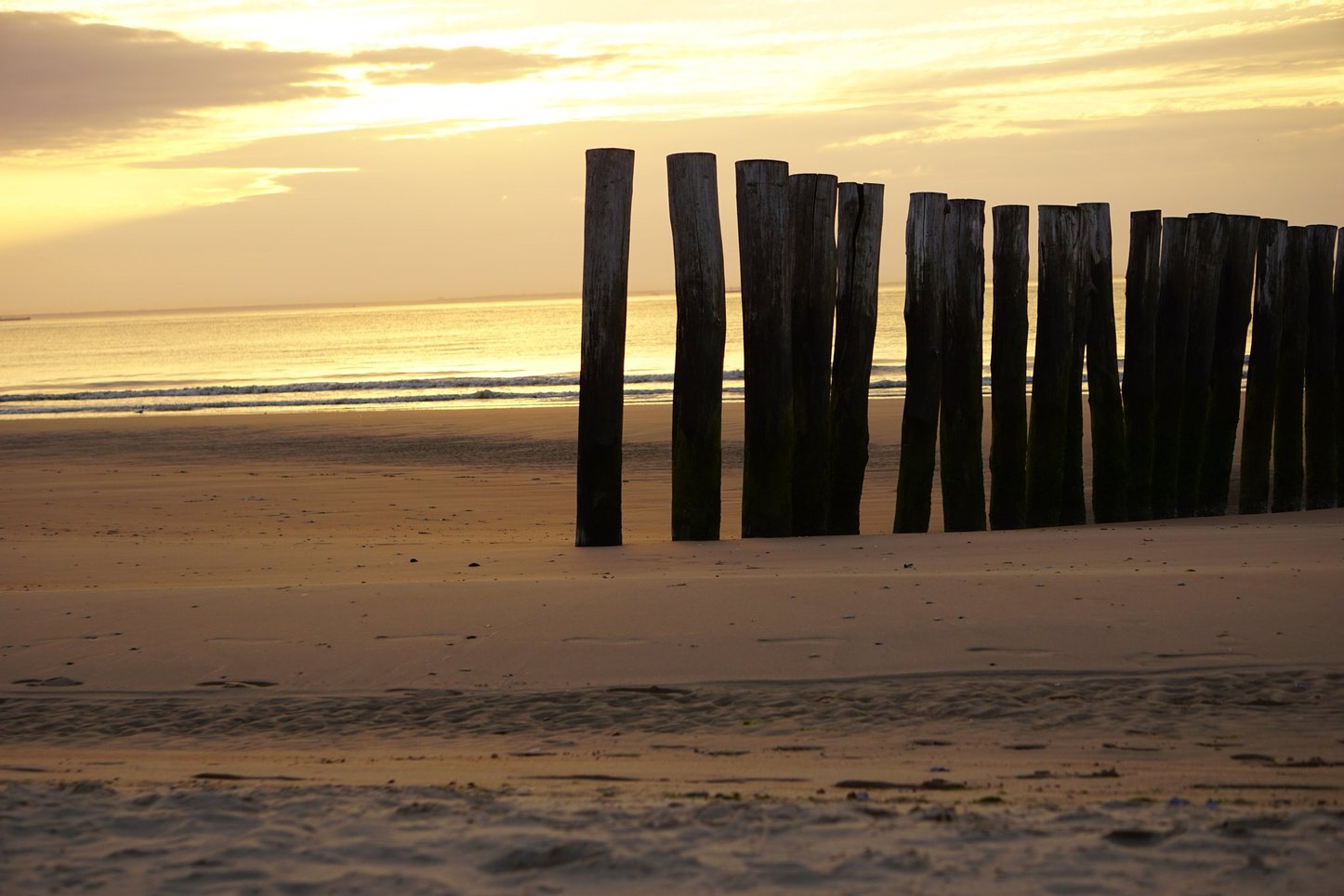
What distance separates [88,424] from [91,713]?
16.4 m

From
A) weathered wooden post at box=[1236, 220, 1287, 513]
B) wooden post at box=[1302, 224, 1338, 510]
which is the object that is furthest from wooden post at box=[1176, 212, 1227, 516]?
wooden post at box=[1302, 224, 1338, 510]

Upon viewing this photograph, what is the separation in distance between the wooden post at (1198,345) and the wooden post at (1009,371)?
1235mm

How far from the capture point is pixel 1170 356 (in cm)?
752

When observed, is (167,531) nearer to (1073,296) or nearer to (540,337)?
(1073,296)

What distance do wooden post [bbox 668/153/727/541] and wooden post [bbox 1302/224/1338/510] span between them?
4486 mm

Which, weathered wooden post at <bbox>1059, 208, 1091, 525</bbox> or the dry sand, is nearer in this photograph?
the dry sand

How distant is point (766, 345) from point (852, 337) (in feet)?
1.76

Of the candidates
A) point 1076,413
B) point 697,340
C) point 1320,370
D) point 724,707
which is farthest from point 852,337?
point 1320,370

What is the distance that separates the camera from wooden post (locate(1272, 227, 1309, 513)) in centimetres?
800

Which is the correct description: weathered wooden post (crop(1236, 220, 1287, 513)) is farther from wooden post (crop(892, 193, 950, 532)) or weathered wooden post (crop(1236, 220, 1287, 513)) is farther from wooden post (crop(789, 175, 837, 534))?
wooden post (crop(789, 175, 837, 534))

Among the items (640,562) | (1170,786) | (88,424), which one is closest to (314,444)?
(88,424)

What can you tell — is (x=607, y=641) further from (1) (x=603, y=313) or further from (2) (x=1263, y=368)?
(2) (x=1263, y=368)

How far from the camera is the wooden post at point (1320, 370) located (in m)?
8.15

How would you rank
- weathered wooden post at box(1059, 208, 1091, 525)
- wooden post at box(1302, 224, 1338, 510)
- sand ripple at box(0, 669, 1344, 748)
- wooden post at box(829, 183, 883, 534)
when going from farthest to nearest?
wooden post at box(1302, 224, 1338, 510) → weathered wooden post at box(1059, 208, 1091, 525) → wooden post at box(829, 183, 883, 534) → sand ripple at box(0, 669, 1344, 748)
